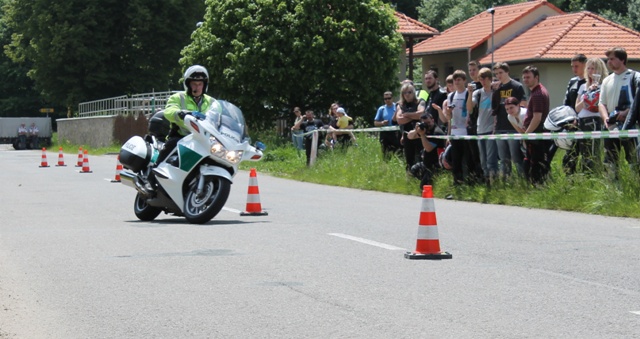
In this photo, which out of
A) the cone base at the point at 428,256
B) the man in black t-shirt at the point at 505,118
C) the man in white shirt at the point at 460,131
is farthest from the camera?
the man in white shirt at the point at 460,131

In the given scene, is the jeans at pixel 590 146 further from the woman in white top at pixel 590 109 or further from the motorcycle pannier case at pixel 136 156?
the motorcycle pannier case at pixel 136 156

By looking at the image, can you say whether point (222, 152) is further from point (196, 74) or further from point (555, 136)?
point (555, 136)

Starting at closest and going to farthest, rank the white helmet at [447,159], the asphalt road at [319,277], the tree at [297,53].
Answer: the asphalt road at [319,277]
the white helmet at [447,159]
the tree at [297,53]

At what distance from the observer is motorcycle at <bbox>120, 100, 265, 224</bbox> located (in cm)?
1388

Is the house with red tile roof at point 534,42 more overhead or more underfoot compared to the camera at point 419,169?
more overhead

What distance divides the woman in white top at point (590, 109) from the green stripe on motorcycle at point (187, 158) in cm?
537

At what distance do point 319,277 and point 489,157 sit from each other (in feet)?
30.7

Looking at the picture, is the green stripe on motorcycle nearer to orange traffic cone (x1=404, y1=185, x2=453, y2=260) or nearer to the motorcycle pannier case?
the motorcycle pannier case

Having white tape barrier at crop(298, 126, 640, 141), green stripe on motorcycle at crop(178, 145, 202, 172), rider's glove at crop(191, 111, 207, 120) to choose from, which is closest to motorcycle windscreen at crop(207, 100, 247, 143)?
rider's glove at crop(191, 111, 207, 120)

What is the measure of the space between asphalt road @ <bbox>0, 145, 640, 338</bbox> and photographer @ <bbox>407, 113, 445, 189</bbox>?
152 inches

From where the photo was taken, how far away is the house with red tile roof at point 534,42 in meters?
58.2

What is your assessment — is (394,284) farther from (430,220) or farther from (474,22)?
(474,22)

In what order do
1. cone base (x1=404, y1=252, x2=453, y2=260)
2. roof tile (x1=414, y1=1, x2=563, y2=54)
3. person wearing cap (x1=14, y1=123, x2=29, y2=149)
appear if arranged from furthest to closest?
person wearing cap (x1=14, y1=123, x2=29, y2=149) → roof tile (x1=414, y1=1, x2=563, y2=54) → cone base (x1=404, y1=252, x2=453, y2=260)

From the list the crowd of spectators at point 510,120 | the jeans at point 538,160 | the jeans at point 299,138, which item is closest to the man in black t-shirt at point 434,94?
the crowd of spectators at point 510,120
